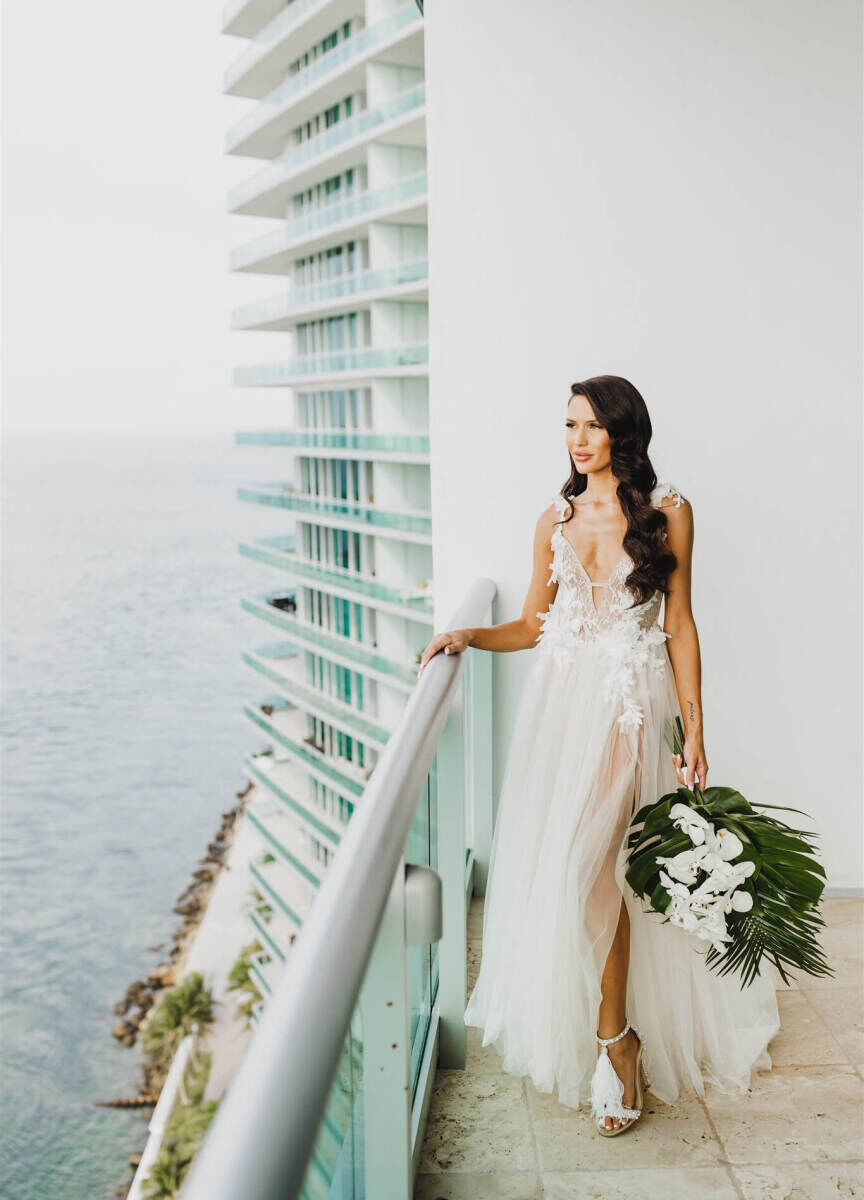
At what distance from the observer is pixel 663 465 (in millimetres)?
3271

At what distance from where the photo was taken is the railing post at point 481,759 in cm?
317

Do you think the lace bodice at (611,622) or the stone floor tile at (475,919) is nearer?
the lace bodice at (611,622)

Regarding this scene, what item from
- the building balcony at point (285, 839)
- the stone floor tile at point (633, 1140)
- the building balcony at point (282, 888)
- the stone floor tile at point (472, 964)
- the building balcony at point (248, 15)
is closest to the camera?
the stone floor tile at point (633, 1140)

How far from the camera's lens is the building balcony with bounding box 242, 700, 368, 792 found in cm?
3266

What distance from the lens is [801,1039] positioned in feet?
8.29

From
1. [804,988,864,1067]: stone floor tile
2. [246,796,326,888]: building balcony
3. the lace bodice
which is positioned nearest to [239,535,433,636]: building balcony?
[246,796,326,888]: building balcony

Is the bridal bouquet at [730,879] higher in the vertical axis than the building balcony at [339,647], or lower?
higher

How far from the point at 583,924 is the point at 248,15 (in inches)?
1496

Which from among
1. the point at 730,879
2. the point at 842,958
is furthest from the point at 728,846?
the point at 842,958

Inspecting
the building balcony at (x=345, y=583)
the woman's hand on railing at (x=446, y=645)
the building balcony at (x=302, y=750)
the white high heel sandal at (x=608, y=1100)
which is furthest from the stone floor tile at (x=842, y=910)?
the building balcony at (x=302, y=750)

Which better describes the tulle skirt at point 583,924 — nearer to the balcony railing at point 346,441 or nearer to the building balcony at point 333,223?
the building balcony at point 333,223

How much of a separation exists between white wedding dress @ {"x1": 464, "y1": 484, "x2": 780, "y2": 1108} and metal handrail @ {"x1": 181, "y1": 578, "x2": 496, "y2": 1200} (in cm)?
90

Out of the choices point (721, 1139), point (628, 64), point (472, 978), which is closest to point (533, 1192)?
point (721, 1139)

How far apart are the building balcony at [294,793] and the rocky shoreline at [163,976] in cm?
522
